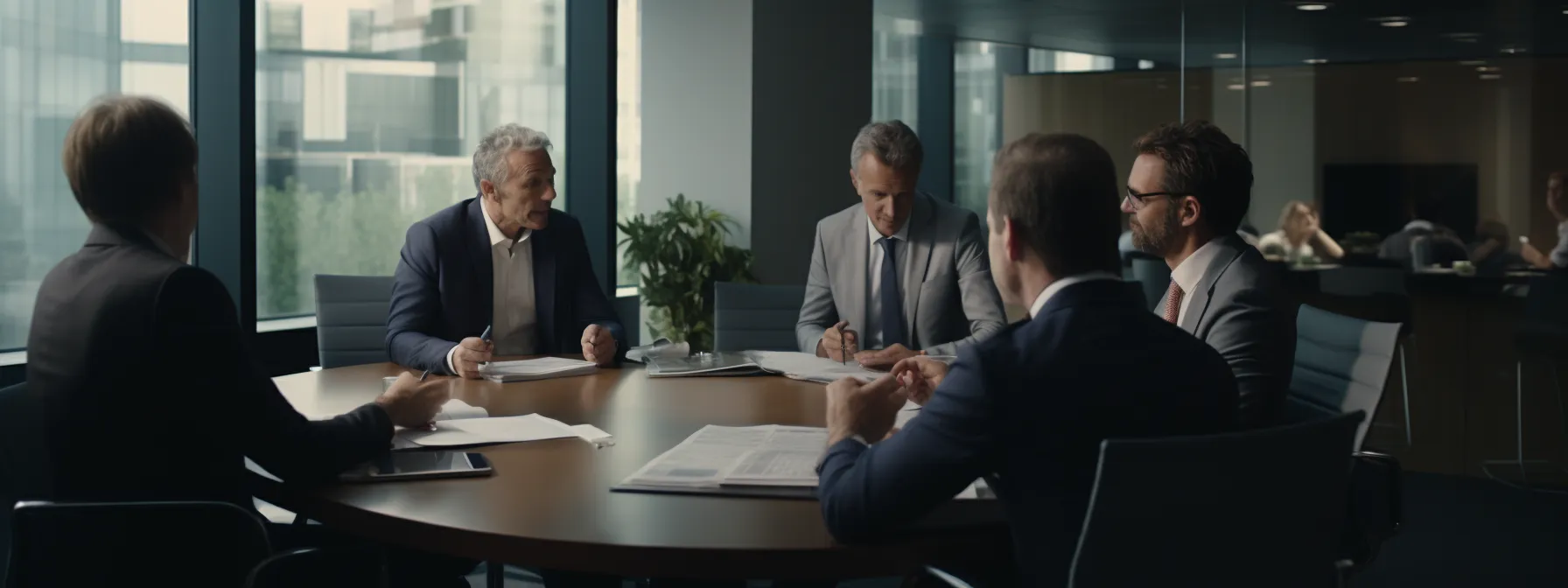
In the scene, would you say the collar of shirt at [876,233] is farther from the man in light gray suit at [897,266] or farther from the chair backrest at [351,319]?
the chair backrest at [351,319]

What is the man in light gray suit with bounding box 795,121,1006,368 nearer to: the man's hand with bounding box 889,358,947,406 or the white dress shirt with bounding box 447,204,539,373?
the white dress shirt with bounding box 447,204,539,373

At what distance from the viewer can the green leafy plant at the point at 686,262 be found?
673cm

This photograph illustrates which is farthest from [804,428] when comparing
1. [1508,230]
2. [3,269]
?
[1508,230]

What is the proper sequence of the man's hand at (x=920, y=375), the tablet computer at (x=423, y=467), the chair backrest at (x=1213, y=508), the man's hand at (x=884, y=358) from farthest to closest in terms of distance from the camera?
1. the man's hand at (x=884, y=358)
2. the man's hand at (x=920, y=375)
3. the tablet computer at (x=423, y=467)
4. the chair backrest at (x=1213, y=508)

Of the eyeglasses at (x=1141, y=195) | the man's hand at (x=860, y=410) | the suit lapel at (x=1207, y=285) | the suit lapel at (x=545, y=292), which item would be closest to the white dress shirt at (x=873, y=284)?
the suit lapel at (x=545, y=292)

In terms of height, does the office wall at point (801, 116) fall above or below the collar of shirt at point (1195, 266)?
above

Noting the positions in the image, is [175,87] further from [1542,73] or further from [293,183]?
[1542,73]

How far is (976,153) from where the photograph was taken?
8.39 meters

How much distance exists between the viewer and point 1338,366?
296 cm

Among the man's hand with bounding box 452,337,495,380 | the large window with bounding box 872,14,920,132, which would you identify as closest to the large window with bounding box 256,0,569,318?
the man's hand with bounding box 452,337,495,380

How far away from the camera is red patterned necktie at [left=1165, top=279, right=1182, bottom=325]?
2.95 meters

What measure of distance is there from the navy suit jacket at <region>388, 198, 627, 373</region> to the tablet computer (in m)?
1.19

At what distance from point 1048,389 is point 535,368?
207 cm

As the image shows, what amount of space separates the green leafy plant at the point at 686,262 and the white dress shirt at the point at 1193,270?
4048 mm
